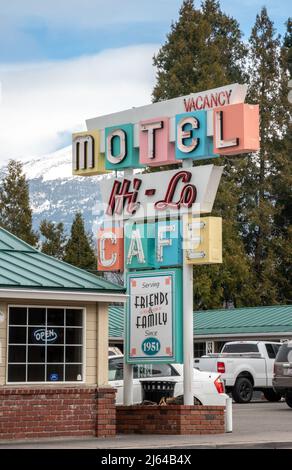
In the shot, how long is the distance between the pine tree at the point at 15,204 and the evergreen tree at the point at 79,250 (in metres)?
3.73

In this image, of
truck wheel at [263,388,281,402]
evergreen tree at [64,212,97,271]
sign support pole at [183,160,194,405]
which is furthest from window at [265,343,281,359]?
evergreen tree at [64,212,97,271]

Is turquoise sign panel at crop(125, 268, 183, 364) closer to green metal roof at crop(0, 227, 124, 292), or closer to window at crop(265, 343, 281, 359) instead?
green metal roof at crop(0, 227, 124, 292)

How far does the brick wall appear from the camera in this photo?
21312 mm

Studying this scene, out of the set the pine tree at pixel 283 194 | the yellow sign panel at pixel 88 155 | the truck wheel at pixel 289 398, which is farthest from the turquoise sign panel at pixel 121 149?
the pine tree at pixel 283 194

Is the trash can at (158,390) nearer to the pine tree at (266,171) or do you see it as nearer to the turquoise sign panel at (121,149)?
the turquoise sign panel at (121,149)

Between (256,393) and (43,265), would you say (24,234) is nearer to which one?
(256,393)

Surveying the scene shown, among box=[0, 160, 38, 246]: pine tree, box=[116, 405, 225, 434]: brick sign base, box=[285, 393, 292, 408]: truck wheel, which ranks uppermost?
box=[0, 160, 38, 246]: pine tree

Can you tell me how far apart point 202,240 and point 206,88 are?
127ft

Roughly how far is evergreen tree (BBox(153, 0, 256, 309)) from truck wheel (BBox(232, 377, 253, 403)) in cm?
1940

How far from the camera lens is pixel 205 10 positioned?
230 ft

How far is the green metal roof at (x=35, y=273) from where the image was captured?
21.7 m

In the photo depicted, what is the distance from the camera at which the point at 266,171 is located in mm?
68188
